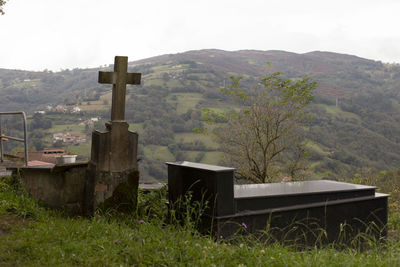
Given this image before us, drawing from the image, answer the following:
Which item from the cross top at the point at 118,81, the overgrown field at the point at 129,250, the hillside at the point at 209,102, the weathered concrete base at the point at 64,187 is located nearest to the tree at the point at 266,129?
the cross top at the point at 118,81

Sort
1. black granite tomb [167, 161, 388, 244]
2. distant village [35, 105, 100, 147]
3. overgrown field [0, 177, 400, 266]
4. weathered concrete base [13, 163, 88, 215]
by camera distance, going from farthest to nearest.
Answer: distant village [35, 105, 100, 147] < weathered concrete base [13, 163, 88, 215] < black granite tomb [167, 161, 388, 244] < overgrown field [0, 177, 400, 266]

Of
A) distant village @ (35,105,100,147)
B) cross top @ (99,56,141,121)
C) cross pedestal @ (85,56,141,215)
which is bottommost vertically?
distant village @ (35,105,100,147)

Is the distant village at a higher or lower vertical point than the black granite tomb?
lower

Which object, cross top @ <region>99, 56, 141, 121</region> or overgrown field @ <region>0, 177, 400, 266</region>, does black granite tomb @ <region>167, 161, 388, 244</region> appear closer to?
overgrown field @ <region>0, 177, 400, 266</region>

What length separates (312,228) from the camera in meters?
5.34

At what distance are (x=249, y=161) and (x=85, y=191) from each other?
20.0 feet

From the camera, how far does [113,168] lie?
16.6 ft

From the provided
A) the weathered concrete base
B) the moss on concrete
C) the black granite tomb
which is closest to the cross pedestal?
the moss on concrete

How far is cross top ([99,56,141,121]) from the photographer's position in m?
5.30

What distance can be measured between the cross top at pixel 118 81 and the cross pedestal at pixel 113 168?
16mm

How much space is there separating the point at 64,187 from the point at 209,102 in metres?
65.7

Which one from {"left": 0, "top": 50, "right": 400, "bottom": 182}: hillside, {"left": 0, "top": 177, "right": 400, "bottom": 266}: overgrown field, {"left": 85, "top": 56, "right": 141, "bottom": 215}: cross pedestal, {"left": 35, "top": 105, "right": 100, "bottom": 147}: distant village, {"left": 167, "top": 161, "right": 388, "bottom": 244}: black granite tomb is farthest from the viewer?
{"left": 35, "top": 105, "right": 100, "bottom": 147}: distant village

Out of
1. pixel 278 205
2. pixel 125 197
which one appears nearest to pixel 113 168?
pixel 125 197

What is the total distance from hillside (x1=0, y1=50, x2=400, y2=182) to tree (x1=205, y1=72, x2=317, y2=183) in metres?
13.9
